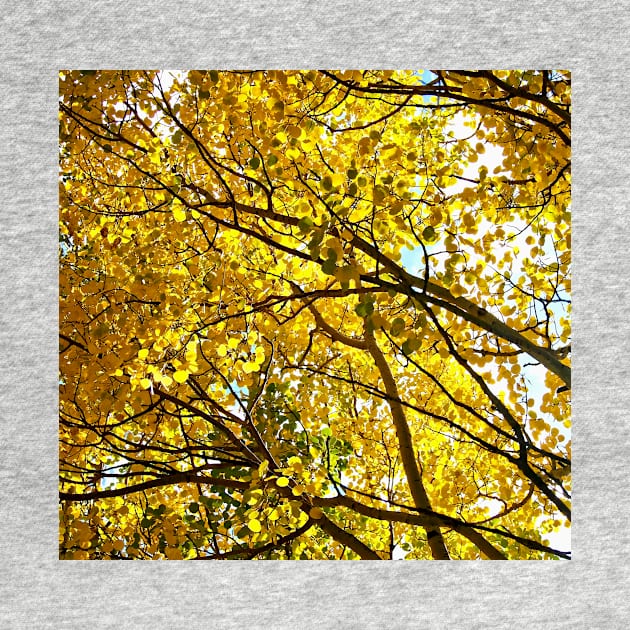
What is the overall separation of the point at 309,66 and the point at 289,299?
642 millimetres

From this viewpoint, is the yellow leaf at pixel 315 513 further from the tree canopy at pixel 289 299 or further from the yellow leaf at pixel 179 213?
the yellow leaf at pixel 179 213

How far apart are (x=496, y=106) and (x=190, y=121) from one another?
2.69ft

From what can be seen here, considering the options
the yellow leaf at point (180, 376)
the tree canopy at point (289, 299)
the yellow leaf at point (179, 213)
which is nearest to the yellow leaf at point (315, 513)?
the tree canopy at point (289, 299)

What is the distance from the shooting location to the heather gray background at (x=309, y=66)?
168cm

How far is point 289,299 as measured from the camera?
1702 millimetres

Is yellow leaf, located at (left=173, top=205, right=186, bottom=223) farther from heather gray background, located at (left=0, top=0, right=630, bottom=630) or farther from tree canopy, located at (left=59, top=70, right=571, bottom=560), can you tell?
heather gray background, located at (left=0, top=0, right=630, bottom=630)

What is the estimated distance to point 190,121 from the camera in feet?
5.71

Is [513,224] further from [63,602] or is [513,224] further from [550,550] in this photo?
[63,602]

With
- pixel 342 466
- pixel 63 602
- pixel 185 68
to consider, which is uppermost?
pixel 185 68

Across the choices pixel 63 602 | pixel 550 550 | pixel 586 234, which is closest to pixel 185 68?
pixel 586 234

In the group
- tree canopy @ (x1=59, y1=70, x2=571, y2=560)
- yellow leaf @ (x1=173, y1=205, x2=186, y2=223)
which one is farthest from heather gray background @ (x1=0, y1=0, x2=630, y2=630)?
yellow leaf @ (x1=173, y1=205, x2=186, y2=223)

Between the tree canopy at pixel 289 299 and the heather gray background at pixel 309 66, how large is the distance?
50mm

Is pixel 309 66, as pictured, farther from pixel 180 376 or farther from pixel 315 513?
pixel 315 513

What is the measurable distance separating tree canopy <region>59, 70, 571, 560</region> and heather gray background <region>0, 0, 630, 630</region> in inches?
2.0
